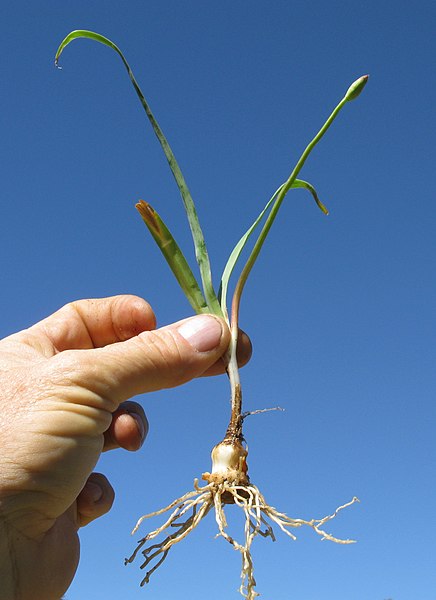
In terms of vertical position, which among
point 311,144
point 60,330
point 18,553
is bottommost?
point 18,553

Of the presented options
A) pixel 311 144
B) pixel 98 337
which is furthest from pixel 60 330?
pixel 311 144

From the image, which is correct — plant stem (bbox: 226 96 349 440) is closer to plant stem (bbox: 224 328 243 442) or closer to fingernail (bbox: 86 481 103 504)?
plant stem (bbox: 224 328 243 442)

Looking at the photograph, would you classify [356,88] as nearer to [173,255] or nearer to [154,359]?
[173,255]

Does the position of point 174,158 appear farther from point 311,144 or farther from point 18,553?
point 18,553

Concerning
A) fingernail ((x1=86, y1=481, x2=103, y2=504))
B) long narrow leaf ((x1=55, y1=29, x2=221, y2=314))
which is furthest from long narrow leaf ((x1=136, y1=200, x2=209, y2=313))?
fingernail ((x1=86, y1=481, x2=103, y2=504))

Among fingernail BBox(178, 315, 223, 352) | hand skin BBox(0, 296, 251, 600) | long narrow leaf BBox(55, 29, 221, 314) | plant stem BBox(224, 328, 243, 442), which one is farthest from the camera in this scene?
long narrow leaf BBox(55, 29, 221, 314)

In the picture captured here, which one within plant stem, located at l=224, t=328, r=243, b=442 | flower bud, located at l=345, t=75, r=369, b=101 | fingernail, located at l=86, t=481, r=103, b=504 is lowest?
fingernail, located at l=86, t=481, r=103, b=504
